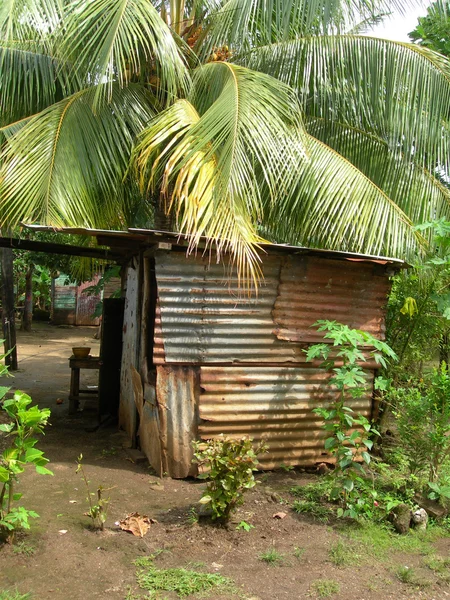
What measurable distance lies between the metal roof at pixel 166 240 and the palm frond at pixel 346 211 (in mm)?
198

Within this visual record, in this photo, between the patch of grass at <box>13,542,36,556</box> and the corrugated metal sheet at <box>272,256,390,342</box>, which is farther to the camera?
the corrugated metal sheet at <box>272,256,390,342</box>

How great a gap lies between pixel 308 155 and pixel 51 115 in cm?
263

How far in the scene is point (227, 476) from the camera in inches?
172

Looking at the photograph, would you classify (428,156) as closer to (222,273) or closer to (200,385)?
(222,273)

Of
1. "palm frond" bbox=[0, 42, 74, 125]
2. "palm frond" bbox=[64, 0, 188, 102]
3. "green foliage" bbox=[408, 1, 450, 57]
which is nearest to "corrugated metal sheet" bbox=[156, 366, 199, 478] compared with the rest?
"palm frond" bbox=[64, 0, 188, 102]

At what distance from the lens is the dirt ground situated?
368 centimetres

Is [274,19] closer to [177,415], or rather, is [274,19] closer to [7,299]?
[177,415]

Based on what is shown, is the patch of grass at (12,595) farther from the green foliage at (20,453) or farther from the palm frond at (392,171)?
the palm frond at (392,171)

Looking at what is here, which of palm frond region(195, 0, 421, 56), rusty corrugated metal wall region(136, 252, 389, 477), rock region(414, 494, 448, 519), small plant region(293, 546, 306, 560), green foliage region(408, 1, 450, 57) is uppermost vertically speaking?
green foliage region(408, 1, 450, 57)

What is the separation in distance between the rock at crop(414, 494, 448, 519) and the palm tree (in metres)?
2.30

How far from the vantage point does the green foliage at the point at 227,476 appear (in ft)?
14.3

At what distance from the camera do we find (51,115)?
605 cm

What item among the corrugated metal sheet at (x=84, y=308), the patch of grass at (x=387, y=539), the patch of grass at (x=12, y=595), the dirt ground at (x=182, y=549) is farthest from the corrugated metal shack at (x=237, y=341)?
the corrugated metal sheet at (x=84, y=308)

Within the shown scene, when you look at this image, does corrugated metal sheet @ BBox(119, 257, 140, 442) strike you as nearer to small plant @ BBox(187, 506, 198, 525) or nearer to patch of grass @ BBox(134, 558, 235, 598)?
small plant @ BBox(187, 506, 198, 525)
